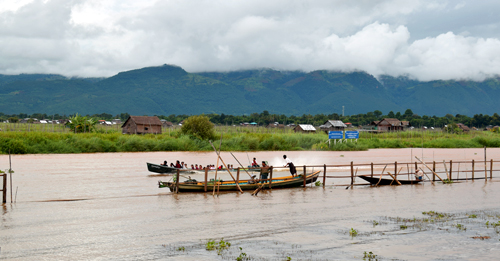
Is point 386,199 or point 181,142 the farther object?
point 181,142

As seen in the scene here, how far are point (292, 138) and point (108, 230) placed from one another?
35948 millimetres

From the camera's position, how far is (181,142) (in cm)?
4184

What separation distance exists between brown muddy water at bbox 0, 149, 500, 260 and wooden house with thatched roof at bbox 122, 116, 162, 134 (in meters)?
37.1

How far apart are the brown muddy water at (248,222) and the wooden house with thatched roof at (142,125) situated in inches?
1462

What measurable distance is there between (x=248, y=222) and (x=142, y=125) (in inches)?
1887

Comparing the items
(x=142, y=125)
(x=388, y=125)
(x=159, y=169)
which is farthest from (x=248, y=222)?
(x=388, y=125)

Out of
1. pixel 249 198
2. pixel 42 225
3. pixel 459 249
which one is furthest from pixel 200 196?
pixel 459 249

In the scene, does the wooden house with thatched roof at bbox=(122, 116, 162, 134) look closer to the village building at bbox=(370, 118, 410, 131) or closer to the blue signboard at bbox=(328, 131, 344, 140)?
the blue signboard at bbox=(328, 131, 344, 140)

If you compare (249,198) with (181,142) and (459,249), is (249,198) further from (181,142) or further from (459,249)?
(181,142)

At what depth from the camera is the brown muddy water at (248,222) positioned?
31.3 ft

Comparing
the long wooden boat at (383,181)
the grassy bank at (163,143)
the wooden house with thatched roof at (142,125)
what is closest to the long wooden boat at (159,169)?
the long wooden boat at (383,181)

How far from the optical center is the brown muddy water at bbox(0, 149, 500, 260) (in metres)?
9.55

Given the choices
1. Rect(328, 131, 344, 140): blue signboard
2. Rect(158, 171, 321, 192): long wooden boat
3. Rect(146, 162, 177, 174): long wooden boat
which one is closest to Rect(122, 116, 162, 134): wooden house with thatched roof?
Rect(328, 131, 344, 140): blue signboard

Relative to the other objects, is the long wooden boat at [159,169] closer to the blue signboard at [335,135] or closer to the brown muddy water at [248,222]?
the brown muddy water at [248,222]
